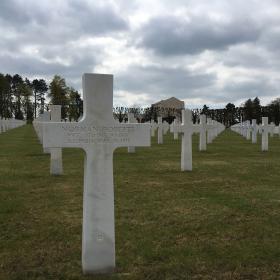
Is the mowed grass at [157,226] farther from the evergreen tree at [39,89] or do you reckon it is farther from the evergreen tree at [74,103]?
the evergreen tree at [39,89]

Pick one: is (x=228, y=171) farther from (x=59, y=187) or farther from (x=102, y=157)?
(x=102, y=157)

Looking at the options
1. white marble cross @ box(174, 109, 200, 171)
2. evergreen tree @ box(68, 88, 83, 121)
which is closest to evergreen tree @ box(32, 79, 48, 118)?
evergreen tree @ box(68, 88, 83, 121)

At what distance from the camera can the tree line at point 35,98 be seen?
259 ft

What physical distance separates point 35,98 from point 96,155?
11319 cm

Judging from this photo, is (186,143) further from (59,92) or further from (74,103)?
(74,103)

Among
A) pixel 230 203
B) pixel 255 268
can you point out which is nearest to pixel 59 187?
pixel 230 203

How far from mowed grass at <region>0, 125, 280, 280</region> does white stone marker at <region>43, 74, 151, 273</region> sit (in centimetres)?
24

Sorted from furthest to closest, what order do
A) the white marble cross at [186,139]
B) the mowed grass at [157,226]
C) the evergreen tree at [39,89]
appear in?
the evergreen tree at [39,89] < the white marble cross at [186,139] < the mowed grass at [157,226]

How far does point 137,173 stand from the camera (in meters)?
11.1

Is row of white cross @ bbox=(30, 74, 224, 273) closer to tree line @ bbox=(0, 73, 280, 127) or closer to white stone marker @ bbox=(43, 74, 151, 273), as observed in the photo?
white stone marker @ bbox=(43, 74, 151, 273)

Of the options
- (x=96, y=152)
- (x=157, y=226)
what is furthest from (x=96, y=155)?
(x=157, y=226)

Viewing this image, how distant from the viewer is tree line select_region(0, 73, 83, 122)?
259 feet

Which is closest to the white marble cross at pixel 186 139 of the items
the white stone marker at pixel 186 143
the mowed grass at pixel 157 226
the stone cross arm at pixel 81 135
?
the white stone marker at pixel 186 143

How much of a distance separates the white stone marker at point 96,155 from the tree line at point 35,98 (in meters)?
57.1
